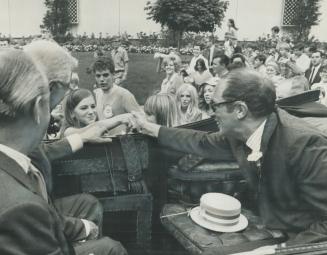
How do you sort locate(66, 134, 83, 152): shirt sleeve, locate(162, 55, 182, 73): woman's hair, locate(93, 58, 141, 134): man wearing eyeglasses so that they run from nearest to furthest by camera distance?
1. locate(66, 134, 83, 152): shirt sleeve
2. locate(93, 58, 141, 134): man wearing eyeglasses
3. locate(162, 55, 182, 73): woman's hair

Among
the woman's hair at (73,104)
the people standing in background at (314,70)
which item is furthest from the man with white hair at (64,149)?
the people standing in background at (314,70)

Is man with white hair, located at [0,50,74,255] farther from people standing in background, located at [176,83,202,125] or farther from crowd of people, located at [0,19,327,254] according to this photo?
people standing in background, located at [176,83,202,125]

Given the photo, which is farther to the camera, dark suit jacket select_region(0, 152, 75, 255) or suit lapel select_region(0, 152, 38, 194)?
suit lapel select_region(0, 152, 38, 194)

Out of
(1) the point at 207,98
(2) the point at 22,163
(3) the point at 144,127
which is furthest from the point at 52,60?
(1) the point at 207,98

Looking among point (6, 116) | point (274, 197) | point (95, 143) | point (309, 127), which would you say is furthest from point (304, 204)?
point (6, 116)

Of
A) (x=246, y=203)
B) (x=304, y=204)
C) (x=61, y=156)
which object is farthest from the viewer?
(x=246, y=203)

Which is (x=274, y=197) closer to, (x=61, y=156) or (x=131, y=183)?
(x=131, y=183)

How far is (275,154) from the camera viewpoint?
200 cm

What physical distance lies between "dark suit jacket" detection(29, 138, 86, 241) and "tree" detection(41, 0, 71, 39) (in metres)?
6.91

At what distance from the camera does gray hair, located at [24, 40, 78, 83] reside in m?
1.89

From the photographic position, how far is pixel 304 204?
1.97 m

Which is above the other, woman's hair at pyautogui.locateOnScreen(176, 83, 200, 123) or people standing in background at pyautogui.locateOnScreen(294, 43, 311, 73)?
people standing in background at pyautogui.locateOnScreen(294, 43, 311, 73)

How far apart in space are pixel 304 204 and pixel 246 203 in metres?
0.57

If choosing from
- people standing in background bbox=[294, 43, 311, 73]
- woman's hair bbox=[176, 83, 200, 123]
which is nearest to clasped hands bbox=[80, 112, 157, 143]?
woman's hair bbox=[176, 83, 200, 123]
